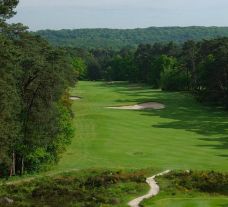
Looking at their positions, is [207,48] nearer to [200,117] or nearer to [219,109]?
[219,109]

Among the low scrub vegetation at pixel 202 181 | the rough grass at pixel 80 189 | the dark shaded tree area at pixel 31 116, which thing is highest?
the dark shaded tree area at pixel 31 116

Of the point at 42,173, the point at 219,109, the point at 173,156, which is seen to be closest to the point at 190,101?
the point at 219,109

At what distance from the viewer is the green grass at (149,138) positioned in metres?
47.6

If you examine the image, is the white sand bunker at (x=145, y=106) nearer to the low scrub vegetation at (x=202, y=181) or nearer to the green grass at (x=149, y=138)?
the green grass at (x=149, y=138)

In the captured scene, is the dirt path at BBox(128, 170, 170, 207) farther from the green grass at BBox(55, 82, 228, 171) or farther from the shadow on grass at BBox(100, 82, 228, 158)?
the shadow on grass at BBox(100, 82, 228, 158)

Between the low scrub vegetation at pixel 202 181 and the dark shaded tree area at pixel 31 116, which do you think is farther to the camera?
the dark shaded tree area at pixel 31 116

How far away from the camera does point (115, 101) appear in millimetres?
100875

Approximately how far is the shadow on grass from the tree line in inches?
152

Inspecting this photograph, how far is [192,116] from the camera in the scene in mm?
82312

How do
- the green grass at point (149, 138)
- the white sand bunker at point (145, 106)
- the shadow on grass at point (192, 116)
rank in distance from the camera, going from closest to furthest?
the green grass at point (149, 138), the shadow on grass at point (192, 116), the white sand bunker at point (145, 106)

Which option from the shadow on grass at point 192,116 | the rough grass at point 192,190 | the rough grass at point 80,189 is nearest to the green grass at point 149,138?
the shadow on grass at point 192,116

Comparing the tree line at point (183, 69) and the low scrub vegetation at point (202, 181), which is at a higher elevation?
the tree line at point (183, 69)

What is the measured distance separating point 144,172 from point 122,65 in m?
141

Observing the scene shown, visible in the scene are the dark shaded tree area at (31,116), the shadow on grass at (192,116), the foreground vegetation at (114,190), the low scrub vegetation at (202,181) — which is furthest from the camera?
the shadow on grass at (192,116)
